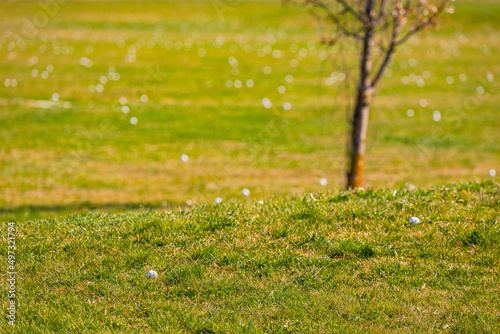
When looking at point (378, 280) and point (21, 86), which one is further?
point (21, 86)

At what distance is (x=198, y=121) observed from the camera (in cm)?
1416

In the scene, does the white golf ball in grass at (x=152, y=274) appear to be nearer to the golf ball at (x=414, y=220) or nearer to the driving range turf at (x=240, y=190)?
the driving range turf at (x=240, y=190)

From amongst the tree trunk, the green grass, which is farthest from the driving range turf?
the tree trunk

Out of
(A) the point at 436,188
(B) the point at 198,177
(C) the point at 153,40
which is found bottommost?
(B) the point at 198,177

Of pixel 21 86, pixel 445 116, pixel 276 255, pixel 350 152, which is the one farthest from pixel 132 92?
pixel 276 255

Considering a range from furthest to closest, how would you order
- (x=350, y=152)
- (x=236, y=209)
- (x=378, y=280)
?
1. (x=350, y=152)
2. (x=236, y=209)
3. (x=378, y=280)

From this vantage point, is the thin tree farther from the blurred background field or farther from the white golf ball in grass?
the white golf ball in grass

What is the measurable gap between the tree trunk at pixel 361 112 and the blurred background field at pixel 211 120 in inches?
14.1

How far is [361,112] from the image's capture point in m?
7.88

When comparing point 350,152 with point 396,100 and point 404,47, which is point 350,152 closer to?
point 396,100

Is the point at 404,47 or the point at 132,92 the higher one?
the point at 404,47

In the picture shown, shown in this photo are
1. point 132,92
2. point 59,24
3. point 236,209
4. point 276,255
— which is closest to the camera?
point 276,255

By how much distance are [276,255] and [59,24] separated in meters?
31.4

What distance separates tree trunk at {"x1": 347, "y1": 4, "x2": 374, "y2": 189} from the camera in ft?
25.0
